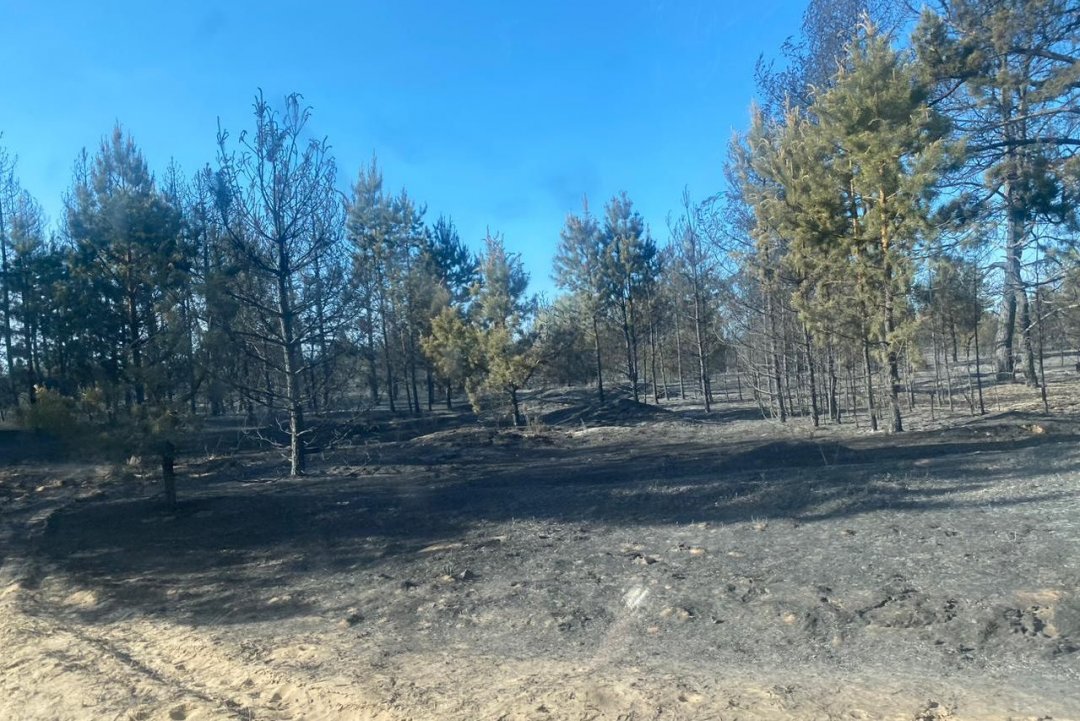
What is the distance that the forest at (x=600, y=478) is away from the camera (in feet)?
17.8

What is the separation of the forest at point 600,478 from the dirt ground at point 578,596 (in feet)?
0.13

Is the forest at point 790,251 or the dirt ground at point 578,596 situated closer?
the dirt ground at point 578,596

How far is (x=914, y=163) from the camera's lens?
49.7ft

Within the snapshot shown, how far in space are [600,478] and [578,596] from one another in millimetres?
6746

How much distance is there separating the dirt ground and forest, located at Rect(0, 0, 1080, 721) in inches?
1.6

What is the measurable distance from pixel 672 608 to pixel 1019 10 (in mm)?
14895

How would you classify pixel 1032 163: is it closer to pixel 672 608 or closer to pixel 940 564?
pixel 940 564

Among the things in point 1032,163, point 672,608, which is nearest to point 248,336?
point 672,608

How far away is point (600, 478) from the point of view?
536 inches

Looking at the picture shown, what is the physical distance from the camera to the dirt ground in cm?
498

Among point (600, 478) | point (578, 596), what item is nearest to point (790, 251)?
point (600, 478)

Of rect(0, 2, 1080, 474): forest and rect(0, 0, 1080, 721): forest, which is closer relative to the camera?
rect(0, 0, 1080, 721): forest

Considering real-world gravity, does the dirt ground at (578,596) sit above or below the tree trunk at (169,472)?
below

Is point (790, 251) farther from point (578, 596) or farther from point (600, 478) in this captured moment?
point (578, 596)
